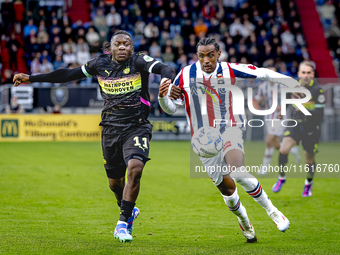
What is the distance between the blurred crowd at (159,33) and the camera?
61.0ft

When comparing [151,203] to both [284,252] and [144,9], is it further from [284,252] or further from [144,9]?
[144,9]

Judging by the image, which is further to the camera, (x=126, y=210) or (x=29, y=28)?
(x=29, y=28)

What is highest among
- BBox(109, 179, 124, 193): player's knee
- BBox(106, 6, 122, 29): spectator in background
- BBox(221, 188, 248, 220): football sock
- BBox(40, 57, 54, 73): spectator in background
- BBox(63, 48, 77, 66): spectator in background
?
BBox(106, 6, 122, 29): spectator in background

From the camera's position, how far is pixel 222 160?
5039 mm

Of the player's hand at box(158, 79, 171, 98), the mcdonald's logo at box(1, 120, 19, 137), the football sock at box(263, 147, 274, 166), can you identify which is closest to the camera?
the player's hand at box(158, 79, 171, 98)

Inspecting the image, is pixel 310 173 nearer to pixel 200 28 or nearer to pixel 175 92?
pixel 175 92

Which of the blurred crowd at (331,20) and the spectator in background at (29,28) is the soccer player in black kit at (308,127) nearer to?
the spectator in background at (29,28)

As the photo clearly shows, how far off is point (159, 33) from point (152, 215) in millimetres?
14626

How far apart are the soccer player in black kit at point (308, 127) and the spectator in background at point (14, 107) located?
1074 centimetres

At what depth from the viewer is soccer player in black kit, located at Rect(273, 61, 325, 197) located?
806 centimetres

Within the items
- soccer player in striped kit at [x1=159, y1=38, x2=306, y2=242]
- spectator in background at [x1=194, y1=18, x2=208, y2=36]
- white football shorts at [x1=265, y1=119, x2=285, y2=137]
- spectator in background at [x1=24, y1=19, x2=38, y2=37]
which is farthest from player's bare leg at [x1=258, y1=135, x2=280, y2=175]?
spectator in background at [x1=24, y1=19, x2=38, y2=37]

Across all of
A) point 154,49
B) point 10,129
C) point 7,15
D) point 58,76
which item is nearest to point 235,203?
point 58,76

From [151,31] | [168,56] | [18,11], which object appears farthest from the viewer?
[18,11]

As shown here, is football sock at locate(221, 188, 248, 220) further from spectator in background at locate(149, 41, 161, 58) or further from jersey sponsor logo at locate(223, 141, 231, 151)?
spectator in background at locate(149, 41, 161, 58)
